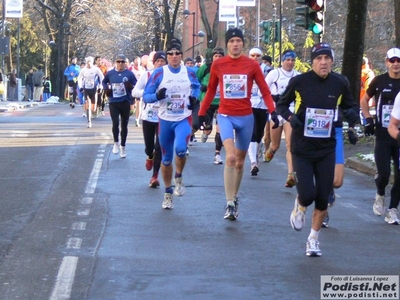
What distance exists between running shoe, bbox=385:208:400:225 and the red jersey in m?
1.75

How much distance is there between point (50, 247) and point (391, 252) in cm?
308

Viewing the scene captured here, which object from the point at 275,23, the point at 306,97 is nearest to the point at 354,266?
the point at 306,97

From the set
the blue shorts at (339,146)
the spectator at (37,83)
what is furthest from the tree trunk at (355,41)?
the spectator at (37,83)

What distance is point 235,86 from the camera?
10680 mm

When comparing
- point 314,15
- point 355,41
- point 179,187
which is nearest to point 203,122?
point 179,187

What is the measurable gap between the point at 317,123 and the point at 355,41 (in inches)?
585

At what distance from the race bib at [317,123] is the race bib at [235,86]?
210cm

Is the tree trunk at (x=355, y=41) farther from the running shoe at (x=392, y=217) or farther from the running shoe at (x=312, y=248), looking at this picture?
the running shoe at (x=312, y=248)

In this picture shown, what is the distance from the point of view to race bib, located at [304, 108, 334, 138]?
8.65 m

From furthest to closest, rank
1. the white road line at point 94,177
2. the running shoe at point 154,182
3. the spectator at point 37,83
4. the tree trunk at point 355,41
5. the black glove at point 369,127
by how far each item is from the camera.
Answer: the spectator at point 37,83 < the tree trunk at point 355,41 < the running shoe at point 154,182 < the white road line at point 94,177 < the black glove at point 369,127

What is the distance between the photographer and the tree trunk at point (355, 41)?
22.9 meters

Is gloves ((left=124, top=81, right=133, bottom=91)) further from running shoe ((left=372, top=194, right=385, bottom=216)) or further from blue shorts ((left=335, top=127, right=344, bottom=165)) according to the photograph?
blue shorts ((left=335, top=127, right=344, bottom=165))

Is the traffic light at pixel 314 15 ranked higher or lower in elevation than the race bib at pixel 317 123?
higher

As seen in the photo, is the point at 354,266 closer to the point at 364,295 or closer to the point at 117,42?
the point at 364,295
